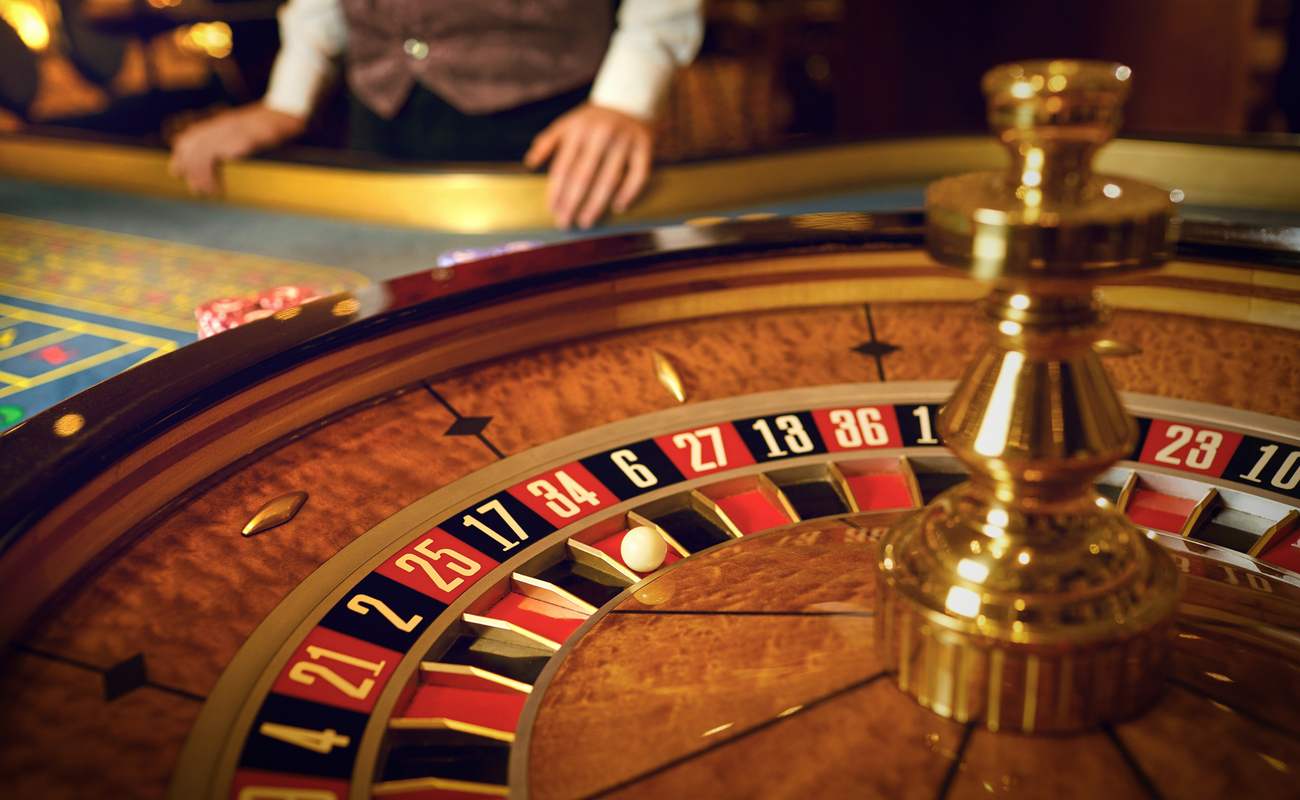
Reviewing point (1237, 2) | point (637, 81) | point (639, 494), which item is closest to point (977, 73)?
point (1237, 2)

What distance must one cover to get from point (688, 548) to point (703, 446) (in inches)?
7.4

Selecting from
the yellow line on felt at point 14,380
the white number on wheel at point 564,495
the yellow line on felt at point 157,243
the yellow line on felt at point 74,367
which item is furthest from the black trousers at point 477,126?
the white number on wheel at point 564,495

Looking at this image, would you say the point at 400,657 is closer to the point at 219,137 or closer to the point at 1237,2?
the point at 219,137

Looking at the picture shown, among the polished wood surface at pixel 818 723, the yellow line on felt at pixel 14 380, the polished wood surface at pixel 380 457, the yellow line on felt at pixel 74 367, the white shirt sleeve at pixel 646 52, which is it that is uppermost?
the white shirt sleeve at pixel 646 52

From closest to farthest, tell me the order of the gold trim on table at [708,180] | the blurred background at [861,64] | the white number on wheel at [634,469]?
1. the white number on wheel at [634,469]
2. the gold trim on table at [708,180]
3. the blurred background at [861,64]

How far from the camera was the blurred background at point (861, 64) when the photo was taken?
18.4 ft

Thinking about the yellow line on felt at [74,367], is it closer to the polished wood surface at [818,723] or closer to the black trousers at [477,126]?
the polished wood surface at [818,723]

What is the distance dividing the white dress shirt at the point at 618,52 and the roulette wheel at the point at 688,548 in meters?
1.25

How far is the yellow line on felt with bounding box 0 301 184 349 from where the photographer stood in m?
1.57

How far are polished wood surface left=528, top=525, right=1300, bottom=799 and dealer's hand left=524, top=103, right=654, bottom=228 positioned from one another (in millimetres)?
1349

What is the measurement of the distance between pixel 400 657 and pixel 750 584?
0.30m

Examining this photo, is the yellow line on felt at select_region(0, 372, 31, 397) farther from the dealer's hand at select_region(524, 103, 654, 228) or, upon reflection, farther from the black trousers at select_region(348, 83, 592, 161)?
the black trousers at select_region(348, 83, 592, 161)

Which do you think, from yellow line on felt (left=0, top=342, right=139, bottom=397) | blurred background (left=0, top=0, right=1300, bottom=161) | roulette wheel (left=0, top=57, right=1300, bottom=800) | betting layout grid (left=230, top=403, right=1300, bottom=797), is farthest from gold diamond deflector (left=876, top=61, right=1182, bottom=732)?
blurred background (left=0, top=0, right=1300, bottom=161)

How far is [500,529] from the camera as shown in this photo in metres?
1.11
